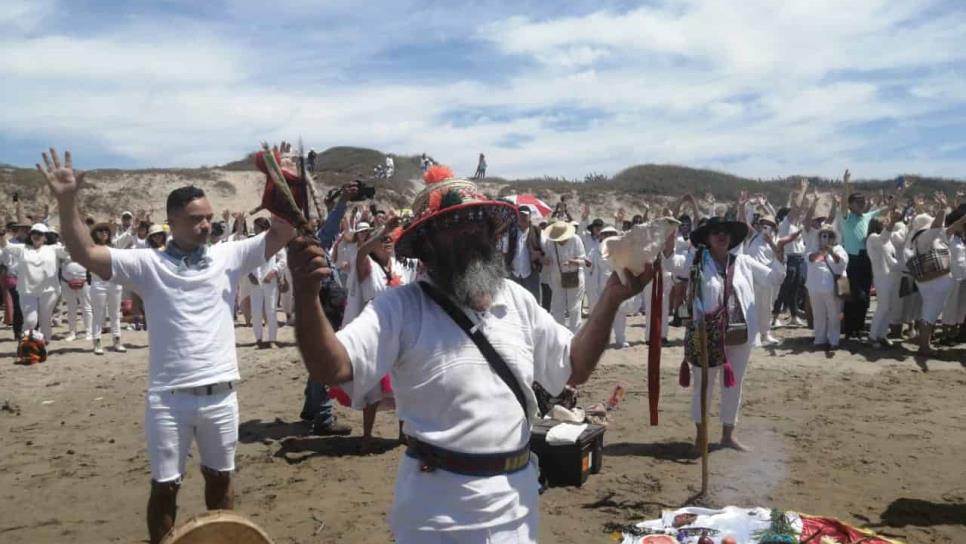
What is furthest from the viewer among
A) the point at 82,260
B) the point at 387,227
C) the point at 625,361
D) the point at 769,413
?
the point at 625,361

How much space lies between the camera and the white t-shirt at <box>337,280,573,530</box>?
7.98 feet

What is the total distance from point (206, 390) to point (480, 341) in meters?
2.22

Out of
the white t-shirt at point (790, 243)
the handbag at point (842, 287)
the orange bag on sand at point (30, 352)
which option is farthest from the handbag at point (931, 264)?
the orange bag on sand at point (30, 352)

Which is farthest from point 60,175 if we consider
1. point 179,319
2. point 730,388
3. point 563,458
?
point 730,388

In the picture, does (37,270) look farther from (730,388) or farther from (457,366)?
(457,366)

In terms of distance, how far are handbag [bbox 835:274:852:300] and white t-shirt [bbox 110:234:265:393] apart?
10.4m

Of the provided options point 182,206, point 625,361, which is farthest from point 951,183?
point 182,206

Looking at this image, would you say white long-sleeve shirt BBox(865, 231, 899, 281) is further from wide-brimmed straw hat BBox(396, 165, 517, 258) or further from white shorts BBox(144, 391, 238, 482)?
wide-brimmed straw hat BBox(396, 165, 517, 258)

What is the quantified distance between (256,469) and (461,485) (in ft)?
16.3

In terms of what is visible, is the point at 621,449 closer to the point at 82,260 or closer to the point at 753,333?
the point at 753,333

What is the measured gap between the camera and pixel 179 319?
4.13 metres

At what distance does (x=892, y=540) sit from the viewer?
488 cm

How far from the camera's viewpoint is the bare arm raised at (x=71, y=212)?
3551 millimetres

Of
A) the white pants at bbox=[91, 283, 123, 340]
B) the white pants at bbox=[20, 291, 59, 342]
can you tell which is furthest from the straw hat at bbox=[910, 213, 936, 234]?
the white pants at bbox=[20, 291, 59, 342]
